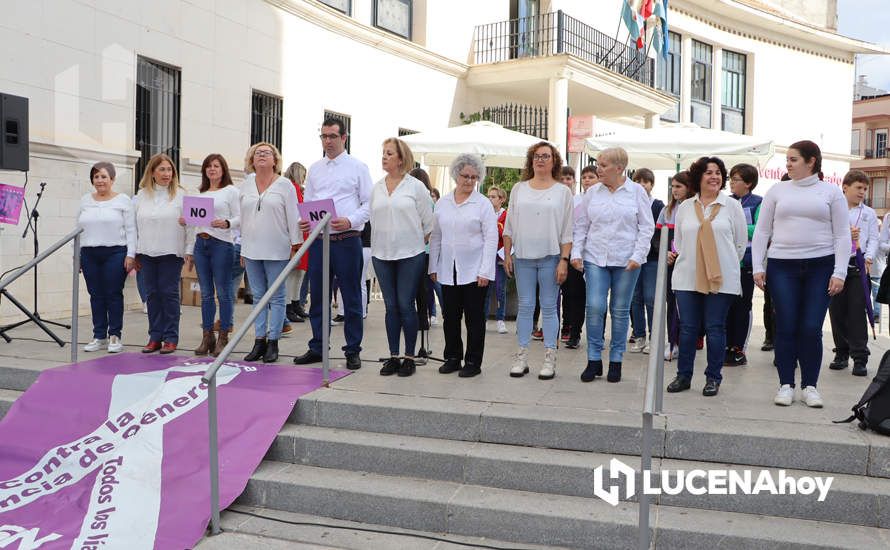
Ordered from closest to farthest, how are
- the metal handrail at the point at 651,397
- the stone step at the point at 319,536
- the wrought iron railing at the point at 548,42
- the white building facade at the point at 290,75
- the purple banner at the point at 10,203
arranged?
the metal handrail at the point at 651,397, the stone step at the point at 319,536, the purple banner at the point at 10,203, the white building facade at the point at 290,75, the wrought iron railing at the point at 548,42

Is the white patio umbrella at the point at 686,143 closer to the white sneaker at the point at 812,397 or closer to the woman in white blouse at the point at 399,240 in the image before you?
the woman in white blouse at the point at 399,240

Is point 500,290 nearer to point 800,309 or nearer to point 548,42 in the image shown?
point 800,309

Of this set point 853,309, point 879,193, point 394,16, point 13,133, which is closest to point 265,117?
point 394,16

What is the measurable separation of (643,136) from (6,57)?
7712 millimetres

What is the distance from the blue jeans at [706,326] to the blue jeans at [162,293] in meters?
4.47

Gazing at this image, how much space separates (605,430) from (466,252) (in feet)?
6.52

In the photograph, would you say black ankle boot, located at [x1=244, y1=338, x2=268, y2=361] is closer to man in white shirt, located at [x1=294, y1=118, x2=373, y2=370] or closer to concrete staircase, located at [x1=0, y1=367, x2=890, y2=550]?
man in white shirt, located at [x1=294, y1=118, x2=373, y2=370]

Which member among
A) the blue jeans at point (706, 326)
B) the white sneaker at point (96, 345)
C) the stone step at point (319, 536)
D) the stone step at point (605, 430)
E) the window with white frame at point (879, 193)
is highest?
the window with white frame at point (879, 193)

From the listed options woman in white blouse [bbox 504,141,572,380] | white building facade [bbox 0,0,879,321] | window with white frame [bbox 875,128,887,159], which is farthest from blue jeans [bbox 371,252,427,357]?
window with white frame [bbox 875,128,887,159]

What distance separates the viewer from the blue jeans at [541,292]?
6215mm

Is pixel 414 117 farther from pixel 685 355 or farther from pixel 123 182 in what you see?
pixel 685 355

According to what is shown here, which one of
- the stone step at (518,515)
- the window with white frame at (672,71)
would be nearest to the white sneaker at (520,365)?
the stone step at (518,515)

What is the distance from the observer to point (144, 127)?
10734 mm

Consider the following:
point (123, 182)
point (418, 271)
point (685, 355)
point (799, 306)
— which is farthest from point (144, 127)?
point (799, 306)
